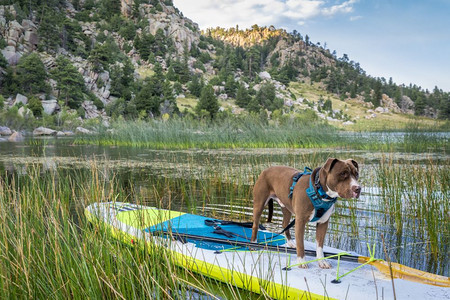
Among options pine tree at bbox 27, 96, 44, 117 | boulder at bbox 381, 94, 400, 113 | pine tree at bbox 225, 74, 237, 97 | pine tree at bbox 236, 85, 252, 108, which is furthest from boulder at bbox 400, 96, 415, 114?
pine tree at bbox 27, 96, 44, 117

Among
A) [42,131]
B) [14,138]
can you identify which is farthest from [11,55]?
[14,138]

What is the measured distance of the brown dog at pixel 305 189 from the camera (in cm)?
240

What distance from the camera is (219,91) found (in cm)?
8062

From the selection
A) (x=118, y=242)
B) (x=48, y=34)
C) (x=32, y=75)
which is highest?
(x=48, y=34)

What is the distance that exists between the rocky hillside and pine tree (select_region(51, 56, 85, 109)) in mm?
148

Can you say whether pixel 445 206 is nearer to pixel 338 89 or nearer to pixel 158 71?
pixel 158 71

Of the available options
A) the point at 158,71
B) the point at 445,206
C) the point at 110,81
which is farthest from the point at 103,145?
the point at 158,71

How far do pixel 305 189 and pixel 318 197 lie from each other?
0.14 metres

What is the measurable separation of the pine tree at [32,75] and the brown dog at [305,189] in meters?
52.4

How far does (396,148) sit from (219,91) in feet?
223

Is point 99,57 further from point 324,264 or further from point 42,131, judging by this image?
point 324,264

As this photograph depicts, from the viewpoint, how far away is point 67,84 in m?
50.9

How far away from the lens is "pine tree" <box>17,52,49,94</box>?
155 feet

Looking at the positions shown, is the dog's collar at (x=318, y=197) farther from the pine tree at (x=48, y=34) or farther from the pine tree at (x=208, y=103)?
the pine tree at (x=48, y=34)
